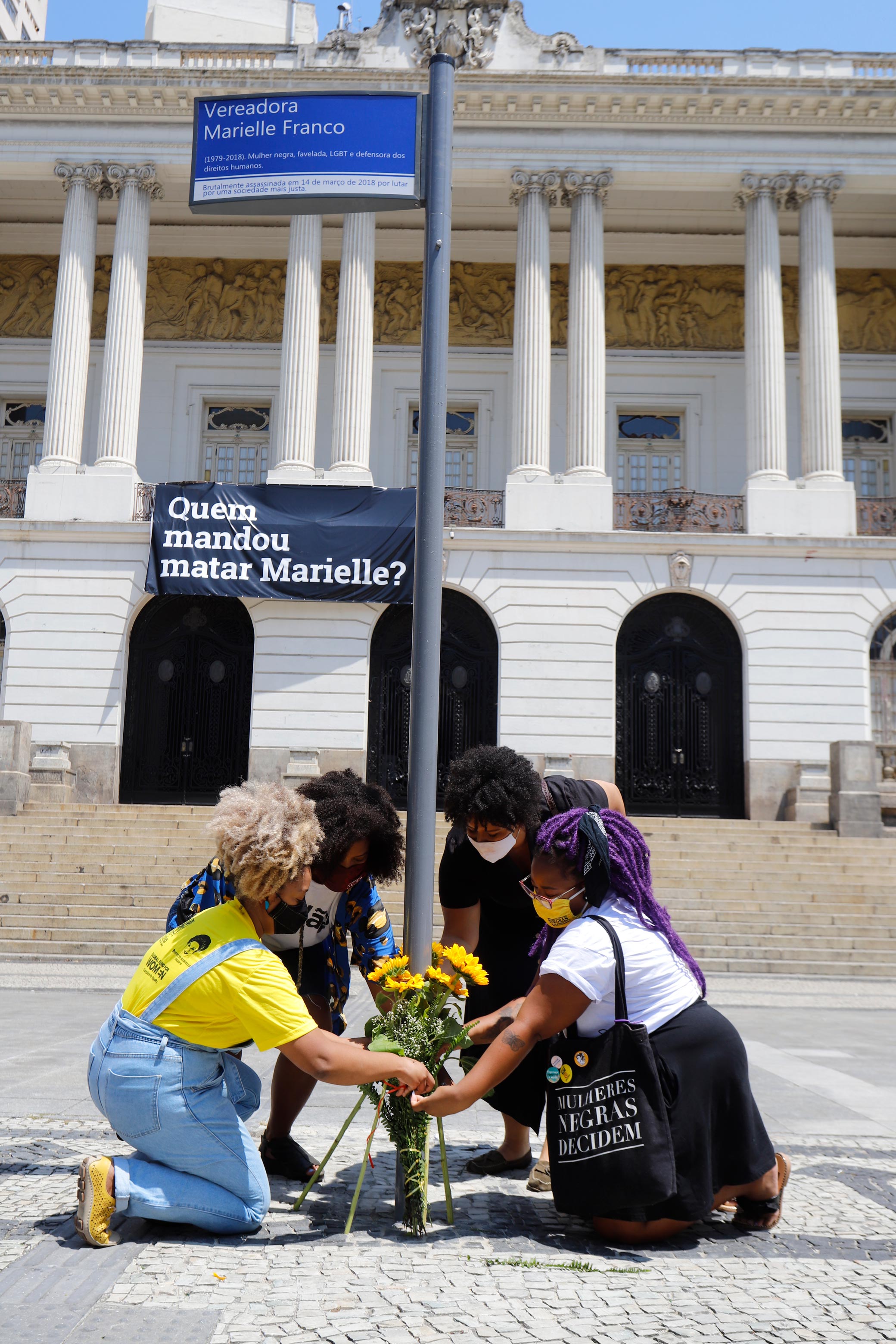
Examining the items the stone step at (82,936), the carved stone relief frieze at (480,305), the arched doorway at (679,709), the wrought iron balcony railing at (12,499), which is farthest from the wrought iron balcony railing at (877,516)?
the wrought iron balcony railing at (12,499)

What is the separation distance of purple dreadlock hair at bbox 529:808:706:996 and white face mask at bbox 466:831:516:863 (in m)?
0.56

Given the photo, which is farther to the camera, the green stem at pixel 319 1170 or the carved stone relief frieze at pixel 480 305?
the carved stone relief frieze at pixel 480 305

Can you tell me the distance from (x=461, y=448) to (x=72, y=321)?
828 centimetres

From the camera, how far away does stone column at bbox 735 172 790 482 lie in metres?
22.1

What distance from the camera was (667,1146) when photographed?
3561 millimetres

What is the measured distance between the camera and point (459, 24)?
73.6 feet

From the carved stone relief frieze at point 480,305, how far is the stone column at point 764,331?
215cm

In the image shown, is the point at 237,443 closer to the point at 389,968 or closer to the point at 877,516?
the point at 877,516

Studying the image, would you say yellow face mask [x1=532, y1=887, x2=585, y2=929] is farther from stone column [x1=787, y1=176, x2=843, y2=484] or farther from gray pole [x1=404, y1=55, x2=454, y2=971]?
stone column [x1=787, y1=176, x2=843, y2=484]

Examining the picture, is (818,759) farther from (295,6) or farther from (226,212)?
(295,6)

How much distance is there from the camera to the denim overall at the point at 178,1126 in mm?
3584

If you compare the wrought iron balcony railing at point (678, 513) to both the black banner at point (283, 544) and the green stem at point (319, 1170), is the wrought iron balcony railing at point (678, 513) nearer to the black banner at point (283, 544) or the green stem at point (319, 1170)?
the black banner at point (283, 544)

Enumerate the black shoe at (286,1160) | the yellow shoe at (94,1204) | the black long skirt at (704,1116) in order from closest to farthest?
the yellow shoe at (94,1204), the black long skirt at (704,1116), the black shoe at (286,1160)

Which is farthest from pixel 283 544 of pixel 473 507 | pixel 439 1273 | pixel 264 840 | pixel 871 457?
pixel 439 1273
